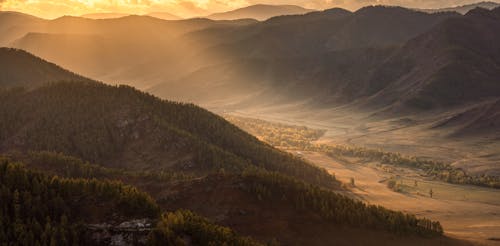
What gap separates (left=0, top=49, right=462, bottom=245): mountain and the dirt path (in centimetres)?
800

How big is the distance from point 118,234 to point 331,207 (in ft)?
90.9

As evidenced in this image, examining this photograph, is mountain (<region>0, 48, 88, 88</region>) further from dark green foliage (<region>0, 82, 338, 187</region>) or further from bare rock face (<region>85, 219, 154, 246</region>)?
bare rock face (<region>85, 219, 154, 246</region>)

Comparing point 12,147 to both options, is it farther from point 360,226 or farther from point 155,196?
point 360,226

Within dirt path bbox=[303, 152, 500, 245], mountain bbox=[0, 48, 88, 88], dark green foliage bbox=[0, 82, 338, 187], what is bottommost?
dirt path bbox=[303, 152, 500, 245]

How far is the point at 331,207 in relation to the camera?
58.4 meters

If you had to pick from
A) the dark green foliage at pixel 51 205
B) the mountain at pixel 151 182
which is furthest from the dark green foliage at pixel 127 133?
the dark green foliage at pixel 51 205

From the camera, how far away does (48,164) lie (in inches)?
3022

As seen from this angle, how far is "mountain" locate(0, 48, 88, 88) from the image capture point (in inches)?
5586

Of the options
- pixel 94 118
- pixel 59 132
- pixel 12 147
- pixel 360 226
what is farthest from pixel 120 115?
pixel 360 226

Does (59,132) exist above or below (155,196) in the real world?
above

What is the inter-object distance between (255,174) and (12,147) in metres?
54.6

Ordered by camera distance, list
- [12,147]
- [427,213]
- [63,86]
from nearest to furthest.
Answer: [427,213], [12,147], [63,86]

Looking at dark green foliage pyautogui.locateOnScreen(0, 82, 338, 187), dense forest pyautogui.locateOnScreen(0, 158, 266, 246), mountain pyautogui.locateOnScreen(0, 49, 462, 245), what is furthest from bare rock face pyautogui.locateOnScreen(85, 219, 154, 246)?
dark green foliage pyautogui.locateOnScreen(0, 82, 338, 187)

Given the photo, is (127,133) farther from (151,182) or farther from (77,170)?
(151,182)
